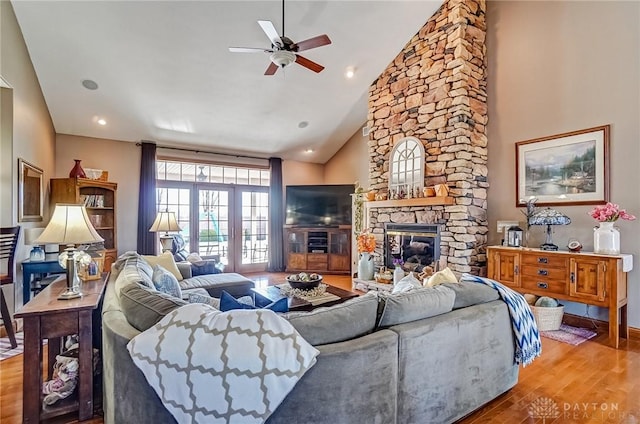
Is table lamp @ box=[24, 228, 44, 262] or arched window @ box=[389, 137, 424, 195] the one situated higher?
arched window @ box=[389, 137, 424, 195]

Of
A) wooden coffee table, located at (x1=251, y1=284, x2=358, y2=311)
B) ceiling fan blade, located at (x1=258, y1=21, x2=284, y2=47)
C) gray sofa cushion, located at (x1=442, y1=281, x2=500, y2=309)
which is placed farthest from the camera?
wooden coffee table, located at (x1=251, y1=284, x2=358, y2=311)

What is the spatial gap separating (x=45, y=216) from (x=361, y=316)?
17.5ft

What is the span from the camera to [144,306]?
5.30 feet

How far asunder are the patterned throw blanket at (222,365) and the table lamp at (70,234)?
1.26m

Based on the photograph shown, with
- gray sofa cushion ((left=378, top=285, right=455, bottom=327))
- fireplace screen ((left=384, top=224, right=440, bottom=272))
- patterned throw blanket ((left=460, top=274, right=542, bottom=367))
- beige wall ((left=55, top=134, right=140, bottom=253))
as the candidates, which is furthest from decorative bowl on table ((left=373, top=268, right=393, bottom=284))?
beige wall ((left=55, top=134, right=140, bottom=253))

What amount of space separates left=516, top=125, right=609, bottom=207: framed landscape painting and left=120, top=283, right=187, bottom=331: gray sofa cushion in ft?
14.7

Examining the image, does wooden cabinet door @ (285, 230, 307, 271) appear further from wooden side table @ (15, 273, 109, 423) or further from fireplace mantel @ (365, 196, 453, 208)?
wooden side table @ (15, 273, 109, 423)

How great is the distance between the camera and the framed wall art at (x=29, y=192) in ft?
12.3

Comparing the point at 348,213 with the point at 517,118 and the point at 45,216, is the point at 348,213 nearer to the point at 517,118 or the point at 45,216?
the point at 517,118

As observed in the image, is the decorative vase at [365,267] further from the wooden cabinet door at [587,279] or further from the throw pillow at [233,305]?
the throw pillow at [233,305]

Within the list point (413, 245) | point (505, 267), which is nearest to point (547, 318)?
point (505, 267)

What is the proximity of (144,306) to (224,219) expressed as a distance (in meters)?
5.54

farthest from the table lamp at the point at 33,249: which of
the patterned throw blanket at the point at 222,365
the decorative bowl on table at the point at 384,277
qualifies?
the decorative bowl on table at the point at 384,277

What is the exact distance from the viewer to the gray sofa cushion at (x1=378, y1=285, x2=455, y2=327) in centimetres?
175
